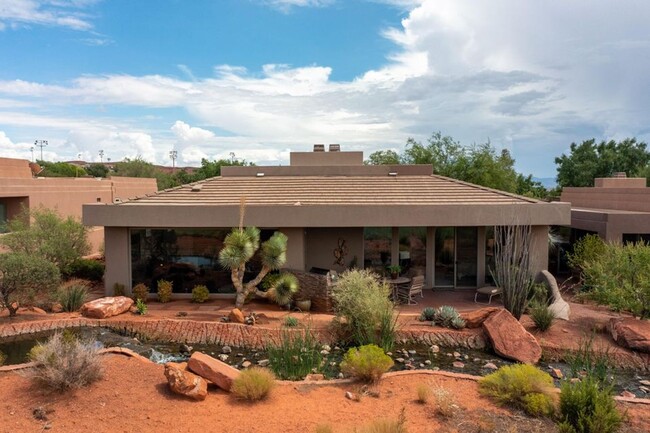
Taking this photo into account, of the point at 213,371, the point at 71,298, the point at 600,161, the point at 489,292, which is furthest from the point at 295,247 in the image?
the point at 600,161

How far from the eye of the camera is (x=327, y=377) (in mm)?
9383

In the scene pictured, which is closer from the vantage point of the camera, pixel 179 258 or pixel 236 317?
pixel 236 317

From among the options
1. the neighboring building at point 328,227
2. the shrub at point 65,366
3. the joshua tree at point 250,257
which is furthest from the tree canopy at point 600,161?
the shrub at point 65,366

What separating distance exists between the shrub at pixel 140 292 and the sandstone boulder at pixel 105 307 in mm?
817

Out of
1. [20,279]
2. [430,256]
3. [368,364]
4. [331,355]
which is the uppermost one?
[430,256]

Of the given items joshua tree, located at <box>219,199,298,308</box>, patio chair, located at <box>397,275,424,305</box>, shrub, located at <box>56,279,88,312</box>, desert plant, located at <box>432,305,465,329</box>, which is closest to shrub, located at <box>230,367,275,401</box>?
joshua tree, located at <box>219,199,298,308</box>

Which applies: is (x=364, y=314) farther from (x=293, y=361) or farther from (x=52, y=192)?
(x=52, y=192)

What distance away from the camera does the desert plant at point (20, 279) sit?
13547 millimetres

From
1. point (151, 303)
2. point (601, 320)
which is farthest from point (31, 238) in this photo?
point (601, 320)

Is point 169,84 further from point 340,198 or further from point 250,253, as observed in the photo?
point 250,253

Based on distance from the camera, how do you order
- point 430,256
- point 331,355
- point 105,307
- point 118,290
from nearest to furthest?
point 331,355 → point 105,307 → point 118,290 → point 430,256

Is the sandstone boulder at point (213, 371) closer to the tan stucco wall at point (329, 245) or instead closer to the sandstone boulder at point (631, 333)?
the tan stucco wall at point (329, 245)

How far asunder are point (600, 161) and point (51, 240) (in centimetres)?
4668

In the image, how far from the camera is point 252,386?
25.6 feet
